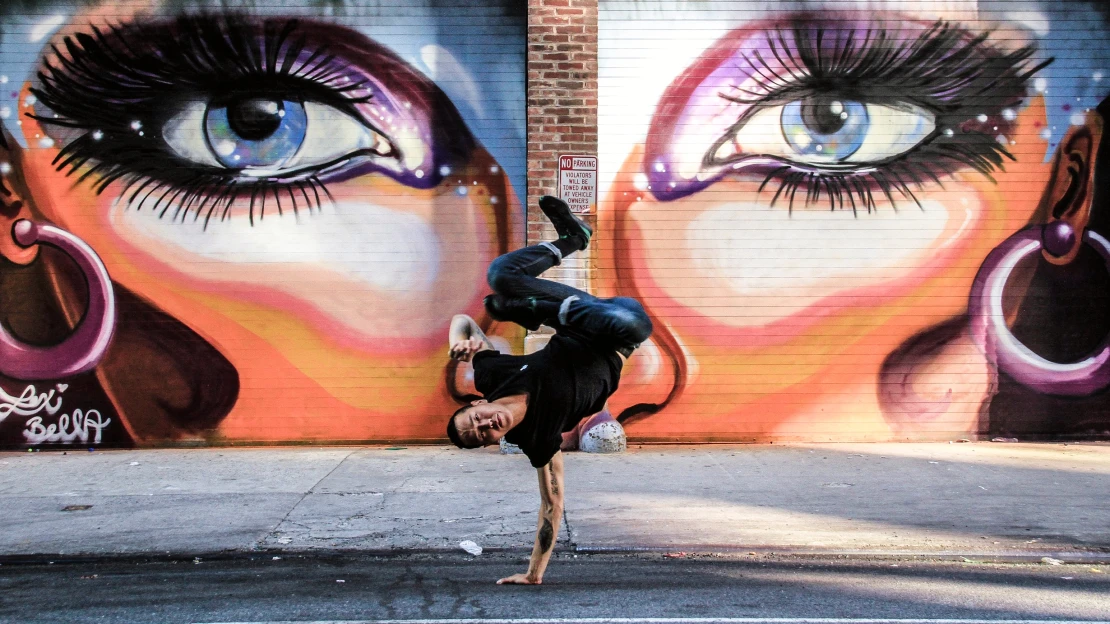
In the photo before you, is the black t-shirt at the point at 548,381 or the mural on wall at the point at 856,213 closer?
the black t-shirt at the point at 548,381

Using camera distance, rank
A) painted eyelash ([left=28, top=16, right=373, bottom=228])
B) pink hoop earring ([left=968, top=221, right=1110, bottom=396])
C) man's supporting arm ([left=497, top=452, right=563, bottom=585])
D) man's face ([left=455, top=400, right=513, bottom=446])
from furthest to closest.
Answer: pink hoop earring ([left=968, top=221, right=1110, bottom=396]), painted eyelash ([left=28, top=16, right=373, bottom=228]), man's supporting arm ([left=497, top=452, right=563, bottom=585]), man's face ([left=455, top=400, right=513, bottom=446])

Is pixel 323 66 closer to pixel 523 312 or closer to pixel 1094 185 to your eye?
pixel 523 312

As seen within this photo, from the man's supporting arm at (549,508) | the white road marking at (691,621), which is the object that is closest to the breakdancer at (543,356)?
the man's supporting arm at (549,508)

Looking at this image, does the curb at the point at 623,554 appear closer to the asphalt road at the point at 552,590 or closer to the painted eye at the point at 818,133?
the asphalt road at the point at 552,590

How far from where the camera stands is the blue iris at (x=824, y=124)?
9.34 m

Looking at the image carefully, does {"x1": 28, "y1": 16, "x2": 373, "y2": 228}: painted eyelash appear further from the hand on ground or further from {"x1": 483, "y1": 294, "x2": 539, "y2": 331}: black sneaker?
the hand on ground

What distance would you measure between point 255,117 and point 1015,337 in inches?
320

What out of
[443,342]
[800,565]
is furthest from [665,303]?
[800,565]

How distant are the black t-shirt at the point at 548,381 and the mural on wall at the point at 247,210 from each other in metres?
4.88

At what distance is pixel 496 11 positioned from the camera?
30.5 ft

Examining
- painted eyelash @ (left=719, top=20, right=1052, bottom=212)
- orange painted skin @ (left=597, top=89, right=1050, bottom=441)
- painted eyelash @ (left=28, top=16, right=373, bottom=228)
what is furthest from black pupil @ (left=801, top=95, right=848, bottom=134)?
painted eyelash @ (left=28, top=16, right=373, bottom=228)

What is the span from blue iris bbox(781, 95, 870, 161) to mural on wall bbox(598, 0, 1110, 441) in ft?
0.07

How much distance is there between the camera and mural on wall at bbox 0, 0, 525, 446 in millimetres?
9219

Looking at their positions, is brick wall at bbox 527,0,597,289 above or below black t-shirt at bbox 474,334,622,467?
above
